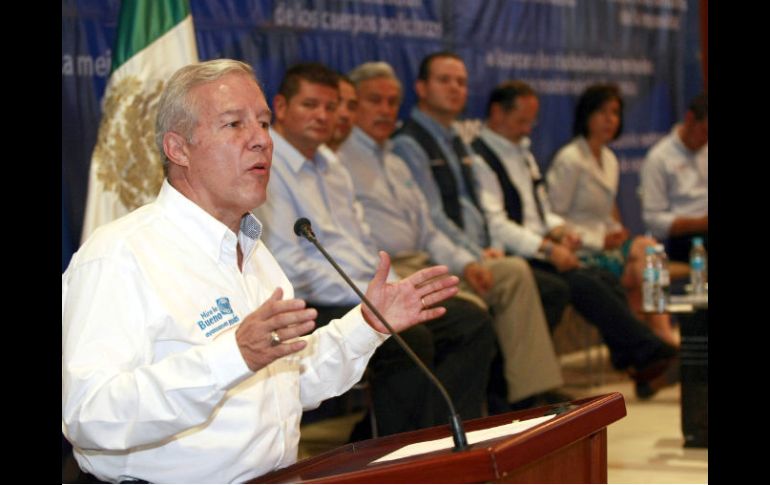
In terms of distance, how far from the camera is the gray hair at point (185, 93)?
2.61 meters

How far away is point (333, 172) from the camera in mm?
5461

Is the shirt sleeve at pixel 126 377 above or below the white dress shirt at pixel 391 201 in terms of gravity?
below

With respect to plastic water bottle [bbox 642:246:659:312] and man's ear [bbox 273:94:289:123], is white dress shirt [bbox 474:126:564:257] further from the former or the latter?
man's ear [bbox 273:94:289:123]

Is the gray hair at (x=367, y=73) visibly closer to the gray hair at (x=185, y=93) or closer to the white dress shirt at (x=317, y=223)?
the white dress shirt at (x=317, y=223)

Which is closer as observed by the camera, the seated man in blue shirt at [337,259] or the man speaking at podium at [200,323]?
the man speaking at podium at [200,323]

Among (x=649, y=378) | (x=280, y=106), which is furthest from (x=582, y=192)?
(x=280, y=106)

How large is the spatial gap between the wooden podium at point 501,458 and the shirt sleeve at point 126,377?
25 centimetres

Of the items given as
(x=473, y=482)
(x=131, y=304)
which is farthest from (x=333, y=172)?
(x=473, y=482)

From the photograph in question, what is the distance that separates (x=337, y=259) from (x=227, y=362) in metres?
3.13

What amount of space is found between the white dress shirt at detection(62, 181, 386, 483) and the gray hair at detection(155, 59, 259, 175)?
0.14 m

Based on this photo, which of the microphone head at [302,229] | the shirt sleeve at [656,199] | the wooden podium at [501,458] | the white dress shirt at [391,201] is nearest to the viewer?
the wooden podium at [501,458]

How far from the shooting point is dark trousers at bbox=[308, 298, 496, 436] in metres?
5.07

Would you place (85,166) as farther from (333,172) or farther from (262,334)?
(262,334)

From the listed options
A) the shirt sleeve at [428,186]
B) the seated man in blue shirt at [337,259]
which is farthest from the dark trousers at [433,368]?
the shirt sleeve at [428,186]
